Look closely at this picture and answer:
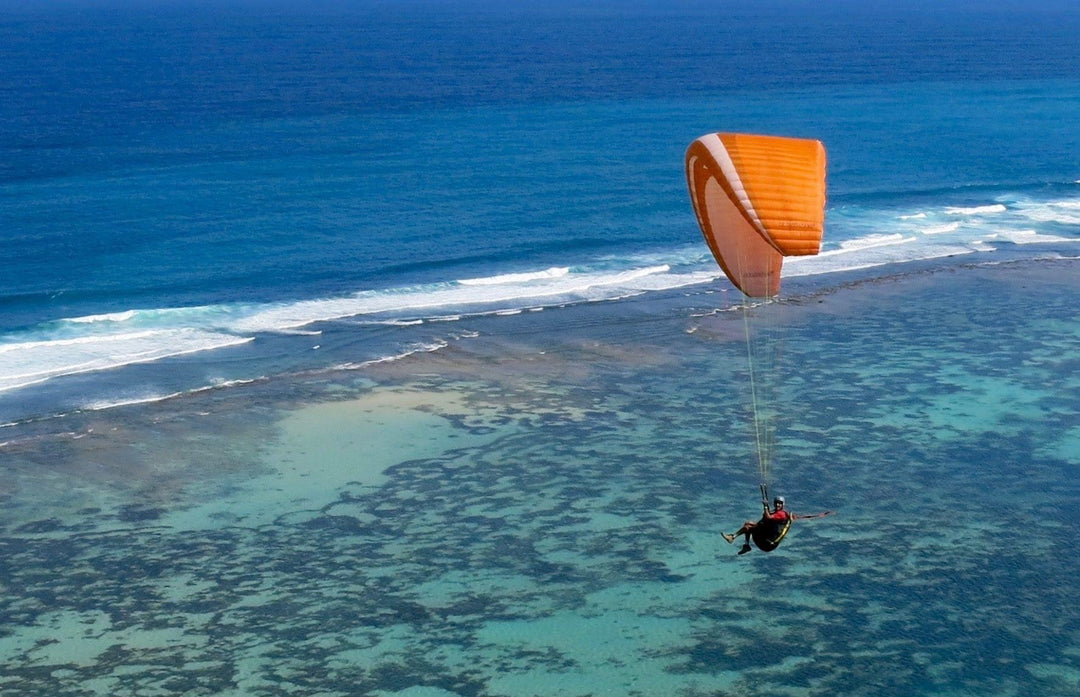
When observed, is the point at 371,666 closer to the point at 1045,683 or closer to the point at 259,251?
the point at 1045,683

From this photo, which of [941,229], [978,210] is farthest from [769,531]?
[978,210]

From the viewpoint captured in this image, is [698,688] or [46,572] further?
[46,572]

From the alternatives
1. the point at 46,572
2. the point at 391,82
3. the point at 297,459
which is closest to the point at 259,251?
the point at 297,459

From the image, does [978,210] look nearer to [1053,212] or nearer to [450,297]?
[1053,212]

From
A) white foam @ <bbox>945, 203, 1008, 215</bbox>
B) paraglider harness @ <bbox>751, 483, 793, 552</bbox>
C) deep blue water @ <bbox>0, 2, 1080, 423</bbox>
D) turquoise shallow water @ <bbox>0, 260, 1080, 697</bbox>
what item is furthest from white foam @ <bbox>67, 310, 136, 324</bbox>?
white foam @ <bbox>945, 203, 1008, 215</bbox>

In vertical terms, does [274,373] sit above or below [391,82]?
below

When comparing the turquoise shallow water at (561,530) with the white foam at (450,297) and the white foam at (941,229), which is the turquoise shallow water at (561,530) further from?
the white foam at (941,229)
